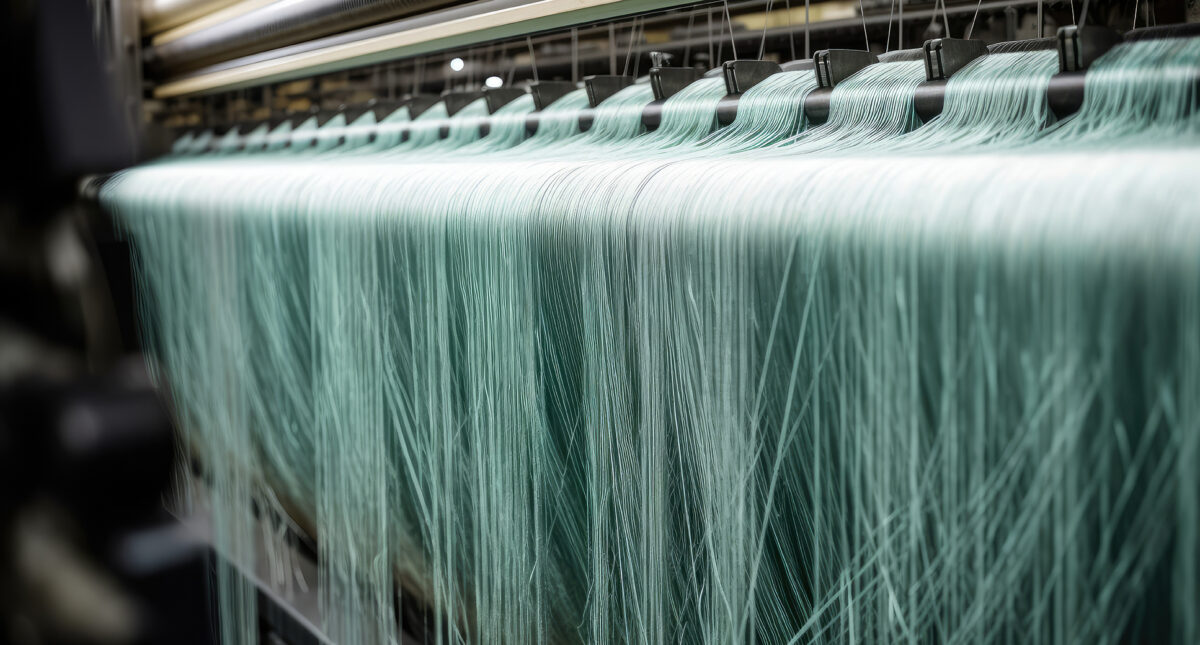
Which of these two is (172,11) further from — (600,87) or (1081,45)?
(1081,45)

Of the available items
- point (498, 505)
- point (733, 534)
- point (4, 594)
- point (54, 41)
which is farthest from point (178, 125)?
point (733, 534)

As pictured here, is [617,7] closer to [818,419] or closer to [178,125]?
[818,419]

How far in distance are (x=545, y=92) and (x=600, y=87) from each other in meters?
0.06

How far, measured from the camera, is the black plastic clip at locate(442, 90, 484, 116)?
73cm

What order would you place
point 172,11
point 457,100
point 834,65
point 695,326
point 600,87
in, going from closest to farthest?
point 695,326, point 834,65, point 600,87, point 457,100, point 172,11

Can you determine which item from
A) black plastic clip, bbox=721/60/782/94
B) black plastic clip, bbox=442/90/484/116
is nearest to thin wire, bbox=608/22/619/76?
black plastic clip, bbox=442/90/484/116

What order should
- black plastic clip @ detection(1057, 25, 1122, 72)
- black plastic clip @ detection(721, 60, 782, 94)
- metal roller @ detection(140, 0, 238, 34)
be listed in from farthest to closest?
1. metal roller @ detection(140, 0, 238, 34)
2. black plastic clip @ detection(721, 60, 782, 94)
3. black plastic clip @ detection(1057, 25, 1122, 72)

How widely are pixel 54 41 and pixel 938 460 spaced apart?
3.60ft

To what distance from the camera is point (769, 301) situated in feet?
1.12

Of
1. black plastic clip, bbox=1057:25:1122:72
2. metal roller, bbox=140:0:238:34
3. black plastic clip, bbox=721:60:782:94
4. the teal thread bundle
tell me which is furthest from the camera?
metal roller, bbox=140:0:238:34

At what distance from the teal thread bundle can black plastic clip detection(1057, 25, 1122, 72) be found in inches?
0.4

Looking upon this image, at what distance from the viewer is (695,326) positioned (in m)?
0.36

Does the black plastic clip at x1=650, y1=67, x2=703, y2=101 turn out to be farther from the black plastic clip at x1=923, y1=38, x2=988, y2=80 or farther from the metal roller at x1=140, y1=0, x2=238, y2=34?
the metal roller at x1=140, y1=0, x2=238, y2=34

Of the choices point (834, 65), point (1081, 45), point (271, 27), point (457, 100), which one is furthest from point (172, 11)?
point (1081, 45)
